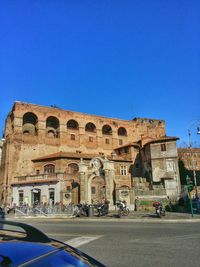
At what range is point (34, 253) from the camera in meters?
2.02

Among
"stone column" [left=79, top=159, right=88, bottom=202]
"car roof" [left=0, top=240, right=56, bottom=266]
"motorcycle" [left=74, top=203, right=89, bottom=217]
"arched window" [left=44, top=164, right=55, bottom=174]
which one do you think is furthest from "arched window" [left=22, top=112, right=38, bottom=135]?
"car roof" [left=0, top=240, right=56, bottom=266]

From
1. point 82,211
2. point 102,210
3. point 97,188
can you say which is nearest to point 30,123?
point 97,188

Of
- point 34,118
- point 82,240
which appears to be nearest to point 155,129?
point 34,118

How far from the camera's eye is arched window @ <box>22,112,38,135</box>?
54938 mm

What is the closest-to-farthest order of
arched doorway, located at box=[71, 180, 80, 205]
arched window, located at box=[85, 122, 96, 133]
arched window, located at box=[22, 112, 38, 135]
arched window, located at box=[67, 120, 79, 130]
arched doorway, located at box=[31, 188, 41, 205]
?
arched doorway, located at box=[71, 180, 80, 205] → arched doorway, located at box=[31, 188, 41, 205] → arched window, located at box=[22, 112, 38, 135] → arched window, located at box=[67, 120, 79, 130] → arched window, located at box=[85, 122, 96, 133]

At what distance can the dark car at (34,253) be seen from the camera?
1.88 metres

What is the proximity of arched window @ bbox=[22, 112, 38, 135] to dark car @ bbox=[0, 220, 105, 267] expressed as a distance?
5374cm

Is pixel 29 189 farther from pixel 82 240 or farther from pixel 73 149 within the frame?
pixel 82 240

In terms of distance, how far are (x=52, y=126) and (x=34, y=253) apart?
187 ft

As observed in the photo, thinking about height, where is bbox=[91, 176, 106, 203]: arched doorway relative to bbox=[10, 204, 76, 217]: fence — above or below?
above

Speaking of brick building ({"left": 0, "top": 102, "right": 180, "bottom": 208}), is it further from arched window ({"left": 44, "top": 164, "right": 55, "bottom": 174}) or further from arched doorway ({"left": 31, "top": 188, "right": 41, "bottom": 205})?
arched window ({"left": 44, "top": 164, "right": 55, "bottom": 174})

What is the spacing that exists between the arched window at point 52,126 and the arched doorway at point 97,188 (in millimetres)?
22395

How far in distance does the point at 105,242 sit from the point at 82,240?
104 centimetres

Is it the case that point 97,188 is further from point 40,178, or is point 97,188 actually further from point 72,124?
point 72,124
